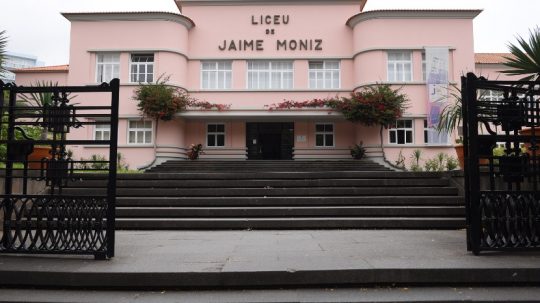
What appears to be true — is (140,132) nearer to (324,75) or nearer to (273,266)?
(324,75)

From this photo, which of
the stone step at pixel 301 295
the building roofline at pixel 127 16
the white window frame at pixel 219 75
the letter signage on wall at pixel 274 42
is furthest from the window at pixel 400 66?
the stone step at pixel 301 295

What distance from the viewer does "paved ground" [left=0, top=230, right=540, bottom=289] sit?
15.0 ft

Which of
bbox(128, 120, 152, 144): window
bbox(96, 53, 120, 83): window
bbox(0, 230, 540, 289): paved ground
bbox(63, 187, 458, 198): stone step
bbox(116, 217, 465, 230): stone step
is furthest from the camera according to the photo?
bbox(96, 53, 120, 83): window

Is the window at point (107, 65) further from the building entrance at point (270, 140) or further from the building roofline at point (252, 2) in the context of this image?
the building entrance at point (270, 140)

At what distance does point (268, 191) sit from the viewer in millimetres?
10133

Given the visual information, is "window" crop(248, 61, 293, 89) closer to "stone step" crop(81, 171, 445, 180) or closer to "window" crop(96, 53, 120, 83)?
"window" crop(96, 53, 120, 83)

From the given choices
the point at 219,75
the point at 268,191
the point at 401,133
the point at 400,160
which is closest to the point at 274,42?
the point at 219,75

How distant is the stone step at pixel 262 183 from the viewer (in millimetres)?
10406

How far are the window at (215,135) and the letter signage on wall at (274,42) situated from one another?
4059 mm

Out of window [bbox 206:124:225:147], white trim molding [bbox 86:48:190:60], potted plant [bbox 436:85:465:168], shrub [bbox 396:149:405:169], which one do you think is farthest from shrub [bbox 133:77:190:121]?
potted plant [bbox 436:85:465:168]

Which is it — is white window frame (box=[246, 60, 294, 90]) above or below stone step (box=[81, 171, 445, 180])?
above

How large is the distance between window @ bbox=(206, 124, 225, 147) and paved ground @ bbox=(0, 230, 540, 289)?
50.2ft

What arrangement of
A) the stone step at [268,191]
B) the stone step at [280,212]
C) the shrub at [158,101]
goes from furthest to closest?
the shrub at [158,101] < the stone step at [268,191] < the stone step at [280,212]

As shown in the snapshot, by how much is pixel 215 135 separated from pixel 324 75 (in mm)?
6533
